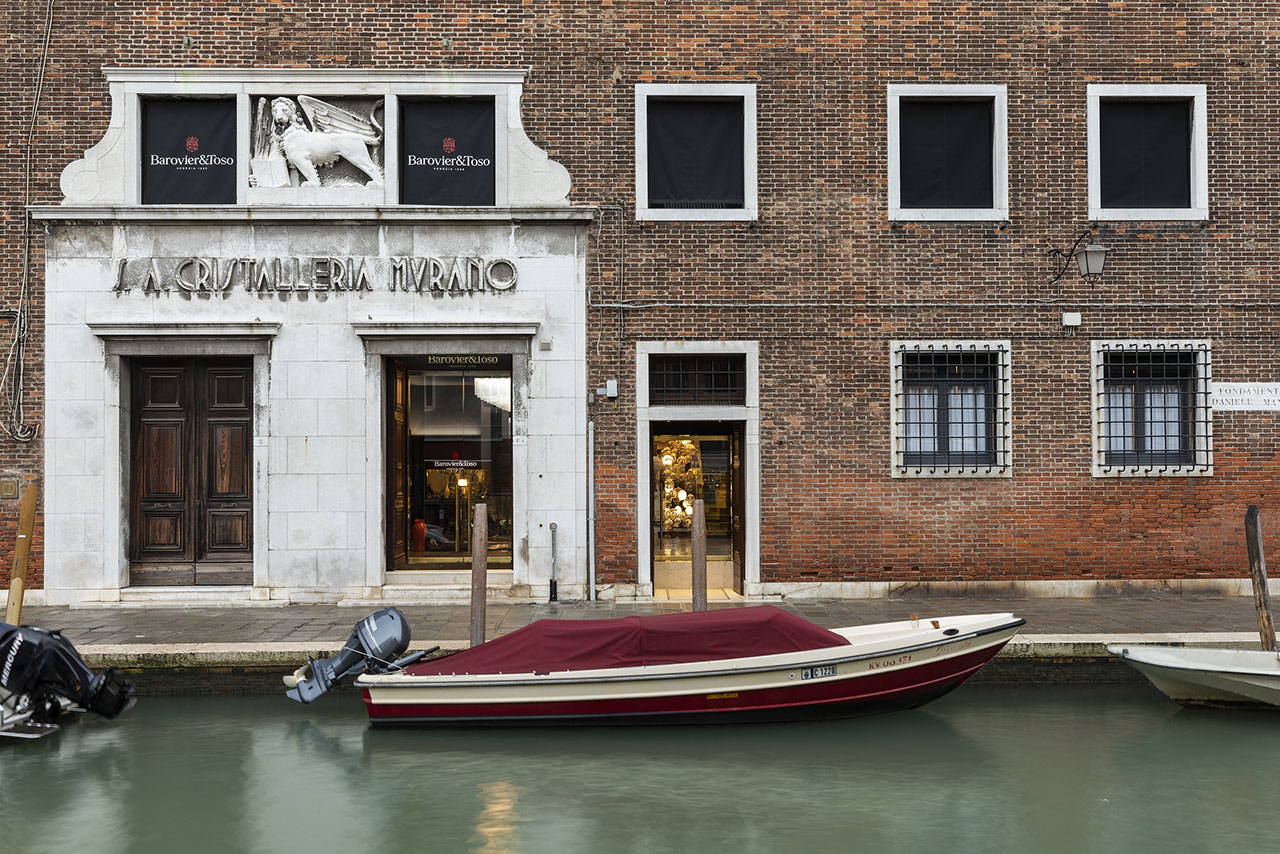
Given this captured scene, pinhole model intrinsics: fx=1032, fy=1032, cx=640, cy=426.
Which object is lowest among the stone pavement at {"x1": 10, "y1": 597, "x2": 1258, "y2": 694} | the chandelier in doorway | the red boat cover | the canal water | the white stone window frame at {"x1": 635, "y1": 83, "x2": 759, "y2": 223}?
the canal water

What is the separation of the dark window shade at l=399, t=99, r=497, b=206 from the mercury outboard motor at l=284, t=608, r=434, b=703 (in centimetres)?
617

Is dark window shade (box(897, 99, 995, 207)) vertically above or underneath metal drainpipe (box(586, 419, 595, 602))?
above

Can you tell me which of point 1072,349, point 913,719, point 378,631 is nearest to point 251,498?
point 378,631

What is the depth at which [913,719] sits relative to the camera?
30.2 ft

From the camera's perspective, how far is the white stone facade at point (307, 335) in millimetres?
12789

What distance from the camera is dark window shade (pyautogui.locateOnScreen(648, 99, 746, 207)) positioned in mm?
13266

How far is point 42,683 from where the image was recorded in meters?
8.63

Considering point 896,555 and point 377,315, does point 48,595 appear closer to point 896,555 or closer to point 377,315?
point 377,315

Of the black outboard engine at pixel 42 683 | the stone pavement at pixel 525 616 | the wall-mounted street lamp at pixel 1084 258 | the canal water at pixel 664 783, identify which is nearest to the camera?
the canal water at pixel 664 783

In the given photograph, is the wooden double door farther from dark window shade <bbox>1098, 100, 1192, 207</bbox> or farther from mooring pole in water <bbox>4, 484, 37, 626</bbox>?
dark window shade <bbox>1098, 100, 1192, 207</bbox>

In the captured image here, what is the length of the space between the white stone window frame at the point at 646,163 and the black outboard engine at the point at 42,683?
7.93 meters

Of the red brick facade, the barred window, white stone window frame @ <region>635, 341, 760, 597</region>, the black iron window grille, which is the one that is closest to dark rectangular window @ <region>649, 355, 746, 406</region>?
white stone window frame @ <region>635, 341, 760, 597</region>

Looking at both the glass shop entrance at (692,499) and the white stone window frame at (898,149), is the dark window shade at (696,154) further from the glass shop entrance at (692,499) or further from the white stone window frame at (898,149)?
the glass shop entrance at (692,499)

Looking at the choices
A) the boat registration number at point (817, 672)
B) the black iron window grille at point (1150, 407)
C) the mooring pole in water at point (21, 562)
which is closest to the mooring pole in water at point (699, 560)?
the boat registration number at point (817, 672)
